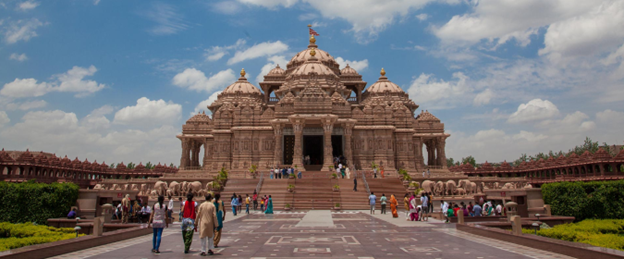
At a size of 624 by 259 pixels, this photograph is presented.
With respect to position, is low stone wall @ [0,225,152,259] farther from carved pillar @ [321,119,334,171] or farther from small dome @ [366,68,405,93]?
small dome @ [366,68,405,93]

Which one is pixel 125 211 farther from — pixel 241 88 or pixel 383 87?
pixel 383 87

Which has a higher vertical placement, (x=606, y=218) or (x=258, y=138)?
(x=258, y=138)

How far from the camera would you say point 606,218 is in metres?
20.7

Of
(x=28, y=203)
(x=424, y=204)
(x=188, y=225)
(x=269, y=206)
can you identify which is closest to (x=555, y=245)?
(x=188, y=225)

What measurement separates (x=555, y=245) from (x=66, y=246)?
1281cm

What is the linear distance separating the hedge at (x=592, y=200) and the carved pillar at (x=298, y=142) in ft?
86.7

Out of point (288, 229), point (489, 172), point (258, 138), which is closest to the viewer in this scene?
point (288, 229)

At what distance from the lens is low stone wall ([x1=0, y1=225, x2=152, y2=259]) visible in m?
10.0

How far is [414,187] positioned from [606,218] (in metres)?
15.0

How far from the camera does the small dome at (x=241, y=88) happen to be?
66188mm

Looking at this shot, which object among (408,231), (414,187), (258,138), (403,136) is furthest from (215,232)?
(403,136)

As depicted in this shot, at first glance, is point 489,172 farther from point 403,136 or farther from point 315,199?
point 315,199

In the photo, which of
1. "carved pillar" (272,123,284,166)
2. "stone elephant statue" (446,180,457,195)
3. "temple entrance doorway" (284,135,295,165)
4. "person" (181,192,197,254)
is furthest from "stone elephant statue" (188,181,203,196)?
"person" (181,192,197,254)

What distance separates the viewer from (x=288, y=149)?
49250 millimetres
